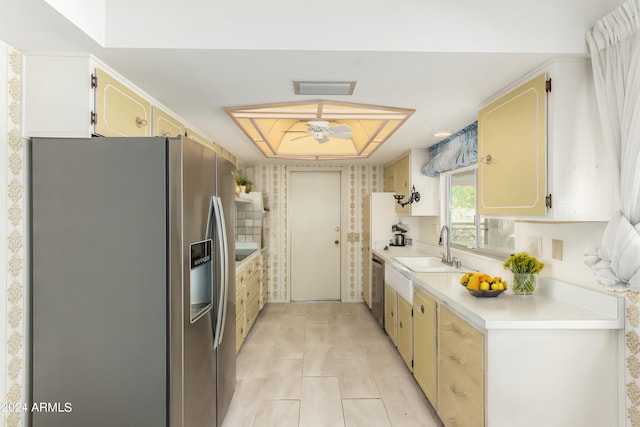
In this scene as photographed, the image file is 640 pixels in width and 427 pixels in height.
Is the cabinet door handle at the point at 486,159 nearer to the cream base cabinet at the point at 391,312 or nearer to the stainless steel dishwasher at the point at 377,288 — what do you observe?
the cream base cabinet at the point at 391,312

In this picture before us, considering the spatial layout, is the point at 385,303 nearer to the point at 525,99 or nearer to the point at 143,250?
the point at 525,99

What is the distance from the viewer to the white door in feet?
17.5

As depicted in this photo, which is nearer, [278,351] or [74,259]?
[74,259]

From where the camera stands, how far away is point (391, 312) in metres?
3.51

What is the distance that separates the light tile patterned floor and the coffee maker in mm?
1079

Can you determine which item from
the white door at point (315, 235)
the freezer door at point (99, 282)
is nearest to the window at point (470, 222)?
the white door at point (315, 235)

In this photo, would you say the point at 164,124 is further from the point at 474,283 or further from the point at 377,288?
the point at 377,288

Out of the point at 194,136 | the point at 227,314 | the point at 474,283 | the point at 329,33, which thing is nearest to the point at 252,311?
the point at 227,314

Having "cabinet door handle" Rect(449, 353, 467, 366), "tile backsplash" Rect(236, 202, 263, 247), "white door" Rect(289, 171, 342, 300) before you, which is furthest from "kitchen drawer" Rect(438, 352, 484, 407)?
"white door" Rect(289, 171, 342, 300)

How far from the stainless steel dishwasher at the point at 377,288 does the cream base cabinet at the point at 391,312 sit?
157mm

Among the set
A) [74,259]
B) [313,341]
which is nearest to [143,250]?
[74,259]

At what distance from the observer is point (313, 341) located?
12.0ft

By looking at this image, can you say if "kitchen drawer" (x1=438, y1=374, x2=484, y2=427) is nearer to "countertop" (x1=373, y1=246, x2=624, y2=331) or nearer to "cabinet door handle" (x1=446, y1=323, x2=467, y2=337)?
"cabinet door handle" (x1=446, y1=323, x2=467, y2=337)

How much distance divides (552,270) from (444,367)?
2.92 feet
